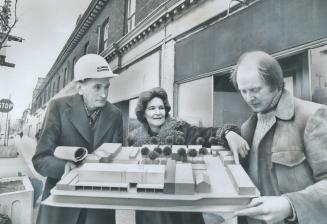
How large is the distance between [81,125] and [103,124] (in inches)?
4.9

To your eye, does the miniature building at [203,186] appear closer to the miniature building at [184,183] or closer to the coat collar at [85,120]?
the miniature building at [184,183]

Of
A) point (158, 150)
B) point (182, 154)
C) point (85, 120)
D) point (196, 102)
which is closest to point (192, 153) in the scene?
point (182, 154)

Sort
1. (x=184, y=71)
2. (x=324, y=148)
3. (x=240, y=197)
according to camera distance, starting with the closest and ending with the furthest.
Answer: (x=240, y=197)
(x=324, y=148)
(x=184, y=71)

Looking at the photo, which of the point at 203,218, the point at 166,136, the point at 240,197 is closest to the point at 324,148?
the point at 240,197

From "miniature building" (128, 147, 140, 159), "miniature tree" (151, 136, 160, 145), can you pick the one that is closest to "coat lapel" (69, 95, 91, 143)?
"miniature building" (128, 147, 140, 159)

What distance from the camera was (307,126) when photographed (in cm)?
105

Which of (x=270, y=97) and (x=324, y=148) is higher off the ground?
(x=270, y=97)

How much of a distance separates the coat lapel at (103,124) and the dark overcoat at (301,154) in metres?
→ 0.85

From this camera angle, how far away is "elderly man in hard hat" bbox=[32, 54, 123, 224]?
1.42m

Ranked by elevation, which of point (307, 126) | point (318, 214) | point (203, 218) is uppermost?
point (307, 126)

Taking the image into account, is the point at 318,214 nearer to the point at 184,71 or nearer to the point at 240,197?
the point at 240,197

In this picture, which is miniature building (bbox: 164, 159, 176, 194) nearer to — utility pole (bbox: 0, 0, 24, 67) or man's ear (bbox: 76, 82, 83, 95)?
man's ear (bbox: 76, 82, 83, 95)

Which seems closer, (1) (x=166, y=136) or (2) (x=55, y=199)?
(2) (x=55, y=199)

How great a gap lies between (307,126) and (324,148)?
A: 0.34ft
